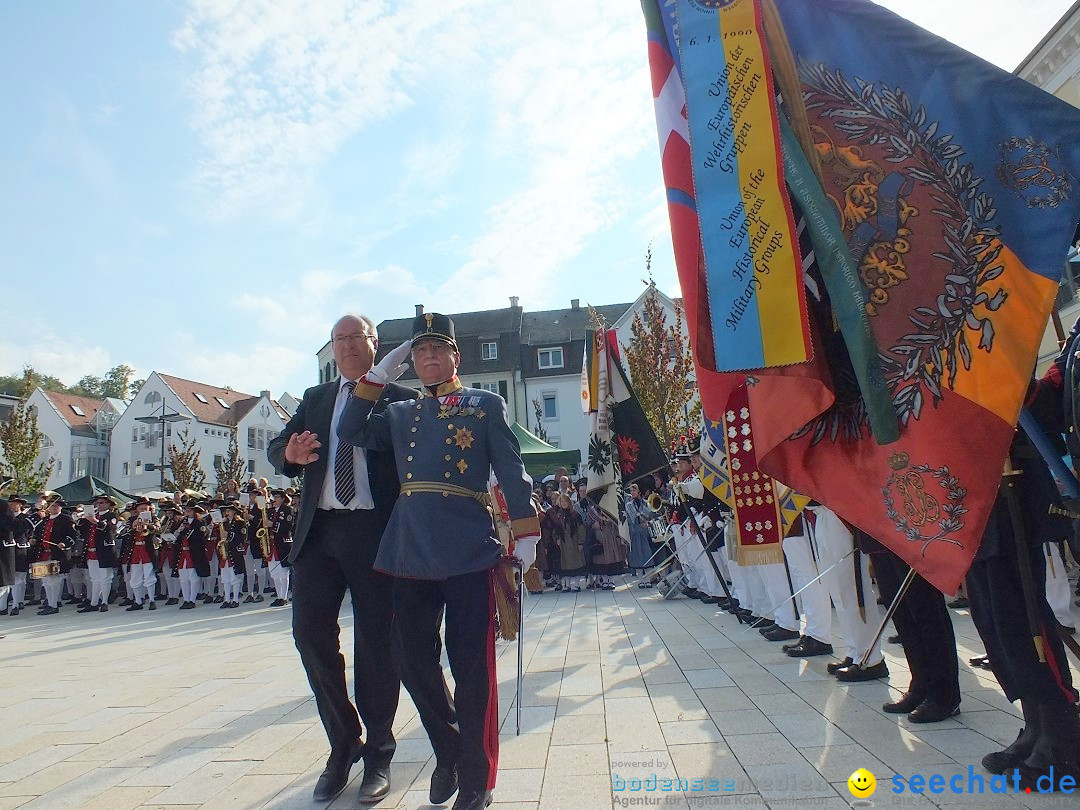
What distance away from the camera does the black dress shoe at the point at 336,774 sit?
3.31 m

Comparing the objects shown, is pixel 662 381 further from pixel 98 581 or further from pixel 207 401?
pixel 207 401

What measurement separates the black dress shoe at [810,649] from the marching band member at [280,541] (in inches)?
397

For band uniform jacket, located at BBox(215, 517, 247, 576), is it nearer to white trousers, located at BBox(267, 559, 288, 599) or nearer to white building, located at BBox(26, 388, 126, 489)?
white trousers, located at BBox(267, 559, 288, 599)

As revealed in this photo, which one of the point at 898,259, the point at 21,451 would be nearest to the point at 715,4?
the point at 898,259

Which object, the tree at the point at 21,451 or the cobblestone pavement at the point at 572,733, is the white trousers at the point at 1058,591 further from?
the tree at the point at 21,451

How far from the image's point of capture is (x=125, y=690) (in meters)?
6.30

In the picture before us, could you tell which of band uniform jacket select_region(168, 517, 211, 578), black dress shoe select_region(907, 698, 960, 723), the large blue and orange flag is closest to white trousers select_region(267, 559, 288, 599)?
band uniform jacket select_region(168, 517, 211, 578)

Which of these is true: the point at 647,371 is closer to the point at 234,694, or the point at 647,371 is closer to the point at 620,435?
the point at 620,435

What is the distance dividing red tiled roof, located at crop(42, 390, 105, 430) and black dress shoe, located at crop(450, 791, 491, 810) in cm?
5650

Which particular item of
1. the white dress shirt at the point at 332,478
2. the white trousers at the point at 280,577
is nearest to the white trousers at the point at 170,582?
the white trousers at the point at 280,577

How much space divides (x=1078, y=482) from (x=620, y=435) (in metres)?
6.43

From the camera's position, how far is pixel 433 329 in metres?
3.60

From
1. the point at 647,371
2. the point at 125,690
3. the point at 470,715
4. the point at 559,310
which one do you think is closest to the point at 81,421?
the point at 559,310

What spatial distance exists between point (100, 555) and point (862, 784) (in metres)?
16.2
